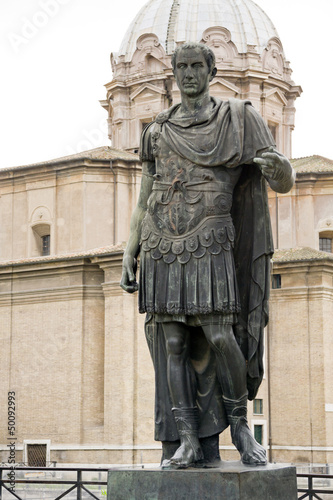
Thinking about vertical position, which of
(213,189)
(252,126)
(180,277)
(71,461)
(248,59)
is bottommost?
(71,461)

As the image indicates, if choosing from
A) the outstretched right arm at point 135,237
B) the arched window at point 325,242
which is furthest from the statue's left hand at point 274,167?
the arched window at point 325,242

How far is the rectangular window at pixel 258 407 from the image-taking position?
111 feet

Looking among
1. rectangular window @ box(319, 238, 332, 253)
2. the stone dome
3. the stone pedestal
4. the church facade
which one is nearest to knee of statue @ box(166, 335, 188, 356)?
the stone pedestal

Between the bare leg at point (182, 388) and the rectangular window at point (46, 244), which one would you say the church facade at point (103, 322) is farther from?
the bare leg at point (182, 388)

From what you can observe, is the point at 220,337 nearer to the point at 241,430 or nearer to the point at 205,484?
the point at 241,430

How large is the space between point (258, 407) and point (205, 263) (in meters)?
28.1

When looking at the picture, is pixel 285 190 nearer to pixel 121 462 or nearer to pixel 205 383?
pixel 205 383

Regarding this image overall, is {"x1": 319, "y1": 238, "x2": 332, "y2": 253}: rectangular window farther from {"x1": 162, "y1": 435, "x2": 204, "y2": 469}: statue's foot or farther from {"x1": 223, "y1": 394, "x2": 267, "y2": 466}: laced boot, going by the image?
{"x1": 162, "y1": 435, "x2": 204, "y2": 469}: statue's foot

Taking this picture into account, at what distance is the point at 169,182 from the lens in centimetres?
666

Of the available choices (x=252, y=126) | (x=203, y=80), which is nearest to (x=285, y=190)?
(x=252, y=126)

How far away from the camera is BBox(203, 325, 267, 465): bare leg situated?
638 centimetres

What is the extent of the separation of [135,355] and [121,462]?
3.48 meters

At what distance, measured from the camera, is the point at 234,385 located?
6449 millimetres

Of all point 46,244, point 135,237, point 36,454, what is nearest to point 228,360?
point 135,237
